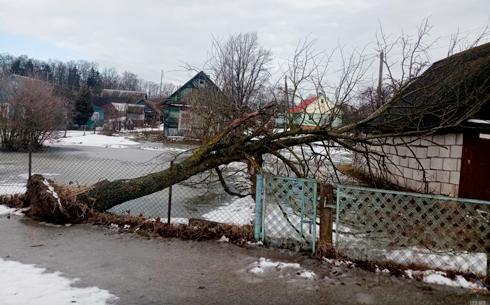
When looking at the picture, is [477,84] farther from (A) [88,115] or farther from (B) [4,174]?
(A) [88,115]

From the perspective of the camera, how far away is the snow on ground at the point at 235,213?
21.8 ft

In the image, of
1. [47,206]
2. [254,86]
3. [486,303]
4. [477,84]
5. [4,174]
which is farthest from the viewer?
[254,86]

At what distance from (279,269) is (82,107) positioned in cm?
4461

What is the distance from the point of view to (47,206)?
5254mm

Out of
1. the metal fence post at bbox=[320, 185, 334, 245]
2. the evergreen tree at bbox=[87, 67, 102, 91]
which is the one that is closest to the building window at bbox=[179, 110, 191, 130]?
the metal fence post at bbox=[320, 185, 334, 245]

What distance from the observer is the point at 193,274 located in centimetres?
371

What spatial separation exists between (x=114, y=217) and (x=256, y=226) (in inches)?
96.5

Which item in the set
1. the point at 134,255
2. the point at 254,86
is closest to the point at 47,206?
the point at 134,255

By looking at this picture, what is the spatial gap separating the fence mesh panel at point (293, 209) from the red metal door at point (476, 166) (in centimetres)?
433

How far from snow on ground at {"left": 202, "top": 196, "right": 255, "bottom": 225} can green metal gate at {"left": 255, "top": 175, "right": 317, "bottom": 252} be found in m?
1.67

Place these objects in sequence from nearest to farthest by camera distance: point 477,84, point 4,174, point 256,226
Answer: point 256,226
point 477,84
point 4,174

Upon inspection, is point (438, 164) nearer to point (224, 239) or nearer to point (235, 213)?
point (235, 213)

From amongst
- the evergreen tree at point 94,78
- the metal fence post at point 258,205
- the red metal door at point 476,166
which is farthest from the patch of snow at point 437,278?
the evergreen tree at point 94,78

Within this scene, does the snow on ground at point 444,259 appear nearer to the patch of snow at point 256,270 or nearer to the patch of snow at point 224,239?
the patch of snow at point 256,270
